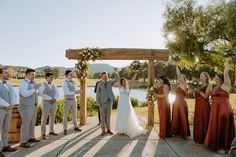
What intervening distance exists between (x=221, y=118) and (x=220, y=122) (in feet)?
0.33

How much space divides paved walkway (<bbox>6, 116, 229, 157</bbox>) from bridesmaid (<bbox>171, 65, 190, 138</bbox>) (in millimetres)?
330

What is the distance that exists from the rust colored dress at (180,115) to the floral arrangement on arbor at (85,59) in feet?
11.5

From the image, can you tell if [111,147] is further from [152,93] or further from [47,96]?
[152,93]

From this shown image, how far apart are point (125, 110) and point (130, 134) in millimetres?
902

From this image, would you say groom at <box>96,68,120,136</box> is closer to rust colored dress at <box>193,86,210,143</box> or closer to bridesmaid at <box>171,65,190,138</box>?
bridesmaid at <box>171,65,190,138</box>

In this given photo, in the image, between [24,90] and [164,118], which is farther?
[164,118]

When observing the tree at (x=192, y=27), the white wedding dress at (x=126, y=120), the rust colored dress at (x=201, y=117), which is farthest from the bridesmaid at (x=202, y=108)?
the tree at (x=192, y=27)

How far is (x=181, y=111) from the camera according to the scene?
32.0 ft

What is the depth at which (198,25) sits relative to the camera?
23.5m

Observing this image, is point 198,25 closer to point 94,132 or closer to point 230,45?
point 230,45

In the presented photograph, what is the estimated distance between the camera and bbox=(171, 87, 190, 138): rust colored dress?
383 inches

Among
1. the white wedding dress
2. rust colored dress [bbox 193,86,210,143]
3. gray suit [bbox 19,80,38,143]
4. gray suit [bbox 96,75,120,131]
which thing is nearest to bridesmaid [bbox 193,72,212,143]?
rust colored dress [bbox 193,86,210,143]

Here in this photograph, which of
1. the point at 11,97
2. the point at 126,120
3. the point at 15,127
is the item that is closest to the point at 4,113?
the point at 11,97

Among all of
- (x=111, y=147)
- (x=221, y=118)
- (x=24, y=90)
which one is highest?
(x=24, y=90)
